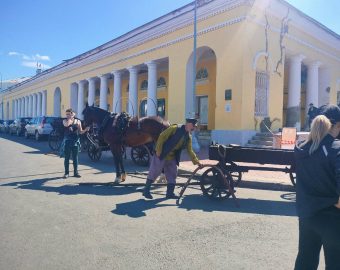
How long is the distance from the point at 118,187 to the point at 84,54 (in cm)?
2409

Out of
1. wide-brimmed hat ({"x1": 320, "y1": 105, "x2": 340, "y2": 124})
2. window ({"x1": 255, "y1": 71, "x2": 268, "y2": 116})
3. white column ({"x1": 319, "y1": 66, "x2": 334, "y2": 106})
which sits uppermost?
white column ({"x1": 319, "y1": 66, "x2": 334, "y2": 106})

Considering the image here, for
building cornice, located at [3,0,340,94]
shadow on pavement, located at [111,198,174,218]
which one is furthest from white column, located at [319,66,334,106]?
shadow on pavement, located at [111,198,174,218]

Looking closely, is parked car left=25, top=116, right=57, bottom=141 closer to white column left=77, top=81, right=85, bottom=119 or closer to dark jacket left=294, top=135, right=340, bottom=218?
white column left=77, top=81, right=85, bottom=119

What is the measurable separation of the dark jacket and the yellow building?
12603 mm

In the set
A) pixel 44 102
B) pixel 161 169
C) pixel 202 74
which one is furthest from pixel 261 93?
pixel 44 102

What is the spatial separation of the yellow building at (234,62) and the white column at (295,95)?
51 mm

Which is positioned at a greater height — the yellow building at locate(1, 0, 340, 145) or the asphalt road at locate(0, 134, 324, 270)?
the yellow building at locate(1, 0, 340, 145)

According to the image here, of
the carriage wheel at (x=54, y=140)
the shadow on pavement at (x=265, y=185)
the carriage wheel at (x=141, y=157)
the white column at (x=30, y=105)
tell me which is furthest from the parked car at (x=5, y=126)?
the shadow on pavement at (x=265, y=185)

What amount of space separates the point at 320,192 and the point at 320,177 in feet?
0.40

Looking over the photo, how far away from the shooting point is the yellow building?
15344 mm

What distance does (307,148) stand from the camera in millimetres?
2662

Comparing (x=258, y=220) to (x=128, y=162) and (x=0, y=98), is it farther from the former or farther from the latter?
(x=0, y=98)

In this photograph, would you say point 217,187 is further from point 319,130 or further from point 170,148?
point 319,130

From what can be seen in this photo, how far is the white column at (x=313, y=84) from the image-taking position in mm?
20484
